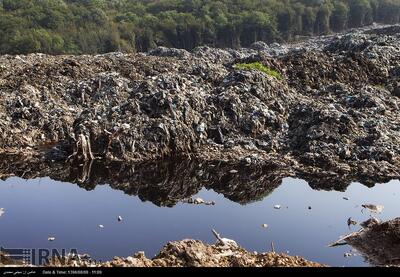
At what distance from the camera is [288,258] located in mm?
7883

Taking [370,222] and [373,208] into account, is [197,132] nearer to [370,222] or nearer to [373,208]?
[373,208]

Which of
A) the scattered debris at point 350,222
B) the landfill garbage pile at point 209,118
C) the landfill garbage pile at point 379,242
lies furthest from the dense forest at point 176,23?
the landfill garbage pile at point 379,242

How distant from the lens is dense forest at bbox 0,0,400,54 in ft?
155

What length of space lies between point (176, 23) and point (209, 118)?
132 feet

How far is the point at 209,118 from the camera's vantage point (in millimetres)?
15898

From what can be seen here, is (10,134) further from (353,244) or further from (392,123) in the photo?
(392,123)

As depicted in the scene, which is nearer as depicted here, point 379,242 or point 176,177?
point 379,242

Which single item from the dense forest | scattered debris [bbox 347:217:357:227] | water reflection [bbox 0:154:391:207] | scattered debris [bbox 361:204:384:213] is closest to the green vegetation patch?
water reflection [bbox 0:154:391:207]

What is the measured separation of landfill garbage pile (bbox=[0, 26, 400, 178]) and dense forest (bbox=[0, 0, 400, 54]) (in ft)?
87.9

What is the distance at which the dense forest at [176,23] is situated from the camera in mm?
47250

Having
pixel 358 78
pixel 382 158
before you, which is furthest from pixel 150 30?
pixel 382 158

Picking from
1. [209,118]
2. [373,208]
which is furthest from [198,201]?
[209,118]

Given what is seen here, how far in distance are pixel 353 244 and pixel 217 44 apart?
47094mm

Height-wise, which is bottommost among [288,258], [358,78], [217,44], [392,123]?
[288,258]
